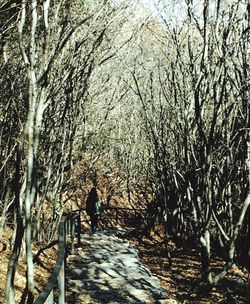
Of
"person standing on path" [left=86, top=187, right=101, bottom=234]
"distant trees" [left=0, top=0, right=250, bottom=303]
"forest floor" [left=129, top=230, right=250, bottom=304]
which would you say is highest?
"distant trees" [left=0, top=0, right=250, bottom=303]

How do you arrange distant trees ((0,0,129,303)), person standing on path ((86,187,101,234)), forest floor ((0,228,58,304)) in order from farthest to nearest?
person standing on path ((86,187,101,234)) → forest floor ((0,228,58,304)) → distant trees ((0,0,129,303))

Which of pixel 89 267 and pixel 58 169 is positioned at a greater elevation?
pixel 58 169

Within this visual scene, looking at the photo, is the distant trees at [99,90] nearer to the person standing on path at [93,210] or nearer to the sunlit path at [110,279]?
the sunlit path at [110,279]

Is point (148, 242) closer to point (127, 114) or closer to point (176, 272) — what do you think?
point (176, 272)

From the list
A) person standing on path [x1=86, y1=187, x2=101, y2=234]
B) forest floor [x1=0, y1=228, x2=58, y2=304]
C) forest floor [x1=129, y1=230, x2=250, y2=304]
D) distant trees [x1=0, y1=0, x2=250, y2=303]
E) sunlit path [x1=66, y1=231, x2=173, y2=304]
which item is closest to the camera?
distant trees [x1=0, y1=0, x2=250, y2=303]

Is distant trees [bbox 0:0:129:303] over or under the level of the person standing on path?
over

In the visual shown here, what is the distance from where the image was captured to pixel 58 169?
11.3 metres

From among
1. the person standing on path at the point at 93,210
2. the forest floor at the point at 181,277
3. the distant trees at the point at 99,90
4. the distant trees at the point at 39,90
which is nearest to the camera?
the distant trees at the point at 39,90

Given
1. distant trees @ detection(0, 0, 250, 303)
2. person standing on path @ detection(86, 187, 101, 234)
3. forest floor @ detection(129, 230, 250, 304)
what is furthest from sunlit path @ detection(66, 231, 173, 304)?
person standing on path @ detection(86, 187, 101, 234)

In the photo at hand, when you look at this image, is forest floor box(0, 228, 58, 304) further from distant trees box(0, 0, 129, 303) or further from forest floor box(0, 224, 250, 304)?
distant trees box(0, 0, 129, 303)

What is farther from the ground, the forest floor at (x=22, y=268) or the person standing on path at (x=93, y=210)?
the person standing on path at (x=93, y=210)

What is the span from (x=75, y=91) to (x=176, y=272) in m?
5.01

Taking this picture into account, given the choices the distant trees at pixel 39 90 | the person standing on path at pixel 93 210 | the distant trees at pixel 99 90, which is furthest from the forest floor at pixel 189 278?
the distant trees at pixel 39 90

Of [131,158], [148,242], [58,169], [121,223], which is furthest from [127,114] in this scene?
[58,169]
